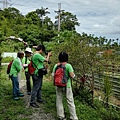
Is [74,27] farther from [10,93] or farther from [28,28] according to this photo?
[10,93]

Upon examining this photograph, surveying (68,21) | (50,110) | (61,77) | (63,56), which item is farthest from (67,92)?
(68,21)

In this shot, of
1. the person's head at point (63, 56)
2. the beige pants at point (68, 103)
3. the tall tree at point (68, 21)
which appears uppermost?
the tall tree at point (68, 21)

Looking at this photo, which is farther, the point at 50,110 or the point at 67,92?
the point at 50,110

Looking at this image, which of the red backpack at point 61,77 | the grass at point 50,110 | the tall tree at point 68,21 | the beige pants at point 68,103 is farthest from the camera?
the tall tree at point 68,21

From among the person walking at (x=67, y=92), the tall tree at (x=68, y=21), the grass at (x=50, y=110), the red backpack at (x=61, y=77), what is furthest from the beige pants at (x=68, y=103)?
the tall tree at (x=68, y=21)

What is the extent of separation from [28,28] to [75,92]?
26045 mm

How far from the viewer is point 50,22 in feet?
136

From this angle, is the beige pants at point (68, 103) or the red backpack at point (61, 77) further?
the beige pants at point (68, 103)

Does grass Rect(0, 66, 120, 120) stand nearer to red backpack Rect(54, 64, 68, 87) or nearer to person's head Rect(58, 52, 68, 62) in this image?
red backpack Rect(54, 64, 68, 87)

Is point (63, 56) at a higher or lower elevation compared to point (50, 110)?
higher

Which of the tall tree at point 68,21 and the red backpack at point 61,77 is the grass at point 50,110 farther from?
the tall tree at point 68,21

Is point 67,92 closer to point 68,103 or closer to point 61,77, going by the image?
point 68,103

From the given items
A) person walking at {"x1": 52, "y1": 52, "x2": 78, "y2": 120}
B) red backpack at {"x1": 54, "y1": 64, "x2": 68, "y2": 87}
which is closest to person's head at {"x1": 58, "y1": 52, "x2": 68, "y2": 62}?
person walking at {"x1": 52, "y1": 52, "x2": 78, "y2": 120}

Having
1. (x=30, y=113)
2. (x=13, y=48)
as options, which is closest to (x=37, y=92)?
(x=30, y=113)
